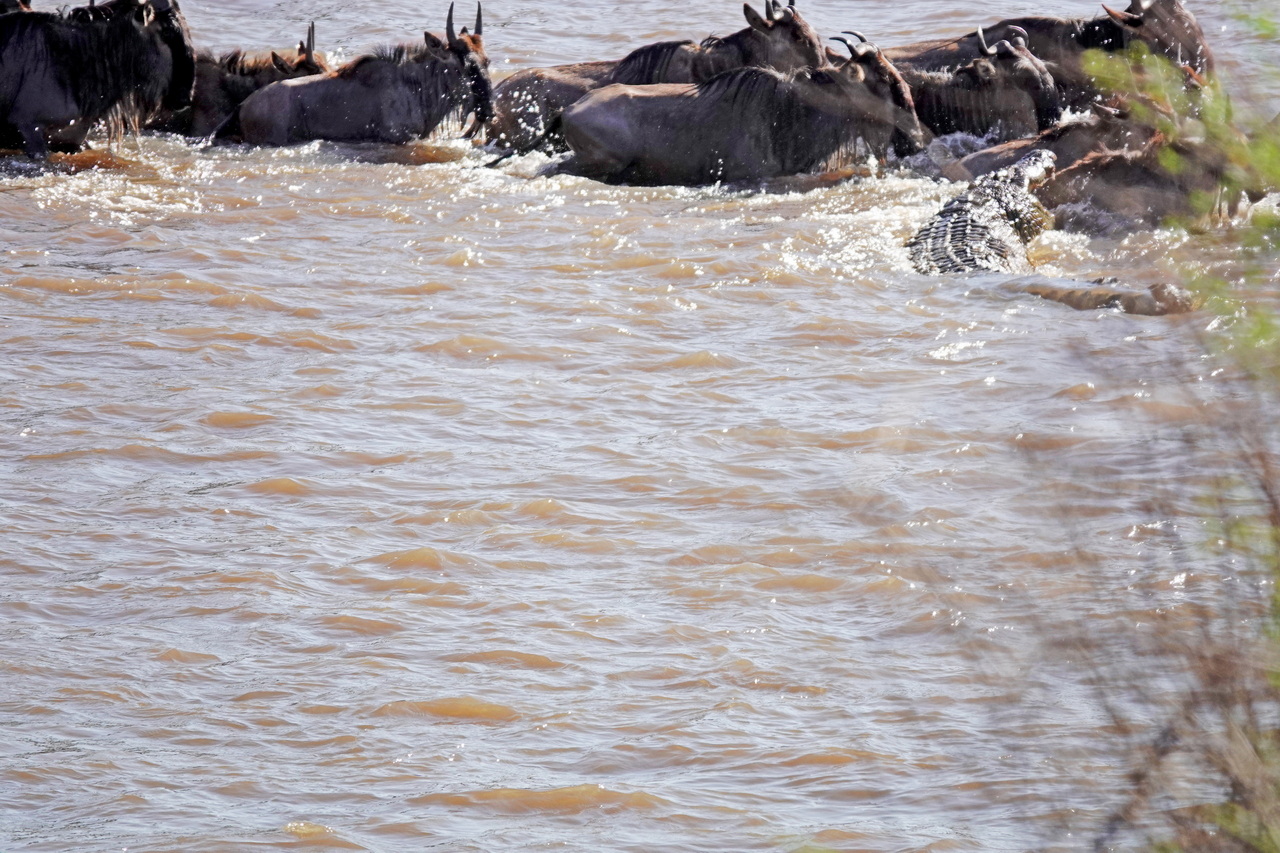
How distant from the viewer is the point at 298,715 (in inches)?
149

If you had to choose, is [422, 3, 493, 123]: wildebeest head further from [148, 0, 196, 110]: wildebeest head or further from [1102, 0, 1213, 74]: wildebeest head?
[1102, 0, 1213, 74]: wildebeest head

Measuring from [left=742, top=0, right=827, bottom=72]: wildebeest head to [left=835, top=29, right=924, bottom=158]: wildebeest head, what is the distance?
398 mm

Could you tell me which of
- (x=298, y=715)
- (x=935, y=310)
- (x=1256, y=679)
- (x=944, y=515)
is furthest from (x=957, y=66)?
(x=1256, y=679)

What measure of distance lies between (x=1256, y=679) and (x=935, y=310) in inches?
207

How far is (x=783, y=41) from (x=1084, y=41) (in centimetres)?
253

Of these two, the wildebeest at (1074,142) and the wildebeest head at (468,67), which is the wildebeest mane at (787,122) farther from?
the wildebeest head at (468,67)

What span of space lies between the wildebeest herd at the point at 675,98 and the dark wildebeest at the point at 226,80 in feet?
0.05

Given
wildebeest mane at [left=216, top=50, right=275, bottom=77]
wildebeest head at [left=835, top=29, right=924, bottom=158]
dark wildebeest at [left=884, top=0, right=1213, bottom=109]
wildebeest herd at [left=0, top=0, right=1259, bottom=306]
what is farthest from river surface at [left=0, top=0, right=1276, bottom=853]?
wildebeest mane at [left=216, top=50, right=275, bottom=77]

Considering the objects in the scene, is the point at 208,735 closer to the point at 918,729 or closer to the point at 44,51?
Result: the point at 918,729

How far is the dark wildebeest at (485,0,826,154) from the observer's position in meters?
11.3

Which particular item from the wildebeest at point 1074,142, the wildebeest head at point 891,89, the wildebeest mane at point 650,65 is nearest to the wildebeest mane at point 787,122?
the wildebeest head at point 891,89

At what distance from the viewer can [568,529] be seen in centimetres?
498

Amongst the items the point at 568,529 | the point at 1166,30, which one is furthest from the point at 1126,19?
the point at 568,529

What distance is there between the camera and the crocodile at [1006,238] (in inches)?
291
